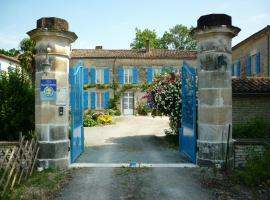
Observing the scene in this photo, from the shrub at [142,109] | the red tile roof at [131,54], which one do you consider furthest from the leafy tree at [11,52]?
the shrub at [142,109]

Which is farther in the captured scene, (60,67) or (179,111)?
(179,111)

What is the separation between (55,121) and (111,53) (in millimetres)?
23087

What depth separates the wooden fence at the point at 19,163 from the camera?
6199 millimetres

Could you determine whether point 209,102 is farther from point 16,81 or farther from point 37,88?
point 16,81

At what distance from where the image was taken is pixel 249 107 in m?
12.8

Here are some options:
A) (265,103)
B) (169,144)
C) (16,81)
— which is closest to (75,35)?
(16,81)

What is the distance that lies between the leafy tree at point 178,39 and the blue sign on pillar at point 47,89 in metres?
43.2

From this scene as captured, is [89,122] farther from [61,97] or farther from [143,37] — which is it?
[143,37]

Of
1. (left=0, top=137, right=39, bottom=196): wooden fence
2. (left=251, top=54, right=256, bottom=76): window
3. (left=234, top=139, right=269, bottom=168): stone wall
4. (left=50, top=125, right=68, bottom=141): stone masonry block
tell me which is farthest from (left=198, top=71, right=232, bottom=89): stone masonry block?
(left=251, top=54, right=256, bottom=76): window

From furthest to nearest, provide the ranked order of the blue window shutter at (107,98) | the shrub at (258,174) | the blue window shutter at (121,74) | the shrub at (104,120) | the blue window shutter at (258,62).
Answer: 1. the blue window shutter at (121,74)
2. the blue window shutter at (107,98)
3. the shrub at (104,120)
4. the blue window shutter at (258,62)
5. the shrub at (258,174)

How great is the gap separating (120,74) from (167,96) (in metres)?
17.6

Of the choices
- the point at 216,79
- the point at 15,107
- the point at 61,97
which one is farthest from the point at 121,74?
the point at 216,79

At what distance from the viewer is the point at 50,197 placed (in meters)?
5.84

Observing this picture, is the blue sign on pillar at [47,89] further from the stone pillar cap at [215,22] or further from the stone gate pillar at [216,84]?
the stone pillar cap at [215,22]
